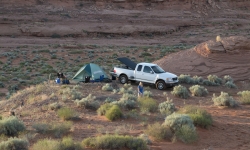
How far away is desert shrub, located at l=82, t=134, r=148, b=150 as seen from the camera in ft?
29.7

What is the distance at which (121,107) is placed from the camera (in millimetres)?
13438

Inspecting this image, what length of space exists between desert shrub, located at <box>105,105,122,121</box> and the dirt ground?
9.1 inches

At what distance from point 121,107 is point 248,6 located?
67.9 metres

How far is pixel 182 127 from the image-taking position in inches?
403

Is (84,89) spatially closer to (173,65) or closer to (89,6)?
(173,65)

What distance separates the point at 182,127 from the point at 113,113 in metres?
2.68

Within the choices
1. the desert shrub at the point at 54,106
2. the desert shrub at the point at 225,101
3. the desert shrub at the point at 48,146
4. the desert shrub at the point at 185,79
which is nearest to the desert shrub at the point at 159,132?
the desert shrub at the point at 48,146

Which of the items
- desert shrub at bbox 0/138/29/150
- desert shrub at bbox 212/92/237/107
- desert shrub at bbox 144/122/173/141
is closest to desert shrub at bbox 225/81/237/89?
desert shrub at bbox 212/92/237/107

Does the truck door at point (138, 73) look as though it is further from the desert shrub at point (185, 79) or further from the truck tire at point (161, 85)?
the desert shrub at point (185, 79)

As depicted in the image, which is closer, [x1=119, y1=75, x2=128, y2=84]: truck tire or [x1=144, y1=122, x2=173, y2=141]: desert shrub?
[x1=144, y1=122, x2=173, y2=141]: desert shrub

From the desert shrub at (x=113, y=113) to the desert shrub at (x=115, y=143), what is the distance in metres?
2.59

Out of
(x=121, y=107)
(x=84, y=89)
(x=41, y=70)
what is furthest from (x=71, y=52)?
(x=121, y=107)

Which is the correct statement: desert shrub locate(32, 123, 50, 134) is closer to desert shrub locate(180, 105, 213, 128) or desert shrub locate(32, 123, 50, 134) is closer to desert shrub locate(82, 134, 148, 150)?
desert shrub locate(82, 134, 148, 150)

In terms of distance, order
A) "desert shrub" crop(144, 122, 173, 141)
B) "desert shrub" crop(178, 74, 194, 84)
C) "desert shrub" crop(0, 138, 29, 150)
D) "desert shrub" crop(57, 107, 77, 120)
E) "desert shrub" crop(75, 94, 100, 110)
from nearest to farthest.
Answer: "desert shrub" crop(0, 138, 29, 150)
"desert shrub" crop(144, 122, 173, 141)
"desert shrub" crop(57, 107, 77, 120)
"desert shrub" crop(75, 94, 100, 110)
"desert shrub" crop(178, 74, 194, 84)
